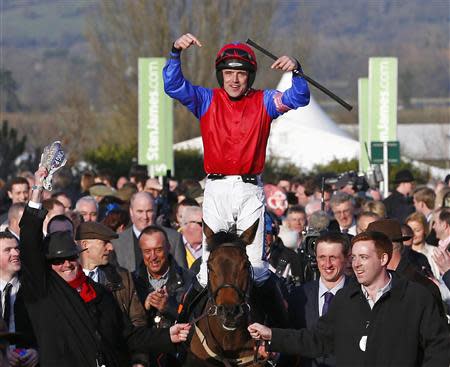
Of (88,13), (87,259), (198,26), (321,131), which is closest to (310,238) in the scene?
(87,259)

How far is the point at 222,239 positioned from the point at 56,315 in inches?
51.8

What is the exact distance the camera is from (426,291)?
27.3 ft

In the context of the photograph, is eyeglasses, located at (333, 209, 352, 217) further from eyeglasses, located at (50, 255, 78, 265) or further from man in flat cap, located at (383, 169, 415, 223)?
eyeglasses, located at (50, 255, 78, 265)

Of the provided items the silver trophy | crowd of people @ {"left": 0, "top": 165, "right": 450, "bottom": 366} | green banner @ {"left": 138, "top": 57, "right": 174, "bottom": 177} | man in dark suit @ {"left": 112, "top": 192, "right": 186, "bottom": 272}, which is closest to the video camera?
crowd of people @ {"left": 0, "top": 165, "right": 450, "bottom": 366}

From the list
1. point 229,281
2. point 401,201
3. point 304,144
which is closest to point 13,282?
point 229,281

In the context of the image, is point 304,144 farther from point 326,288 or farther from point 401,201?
point 326,288

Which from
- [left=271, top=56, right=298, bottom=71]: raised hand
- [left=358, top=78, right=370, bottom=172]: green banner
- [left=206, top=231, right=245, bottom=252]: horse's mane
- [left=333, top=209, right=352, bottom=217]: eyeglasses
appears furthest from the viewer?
[left=358, top=78, right=370, bottom=172]: green banner

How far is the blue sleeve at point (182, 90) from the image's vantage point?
943cm

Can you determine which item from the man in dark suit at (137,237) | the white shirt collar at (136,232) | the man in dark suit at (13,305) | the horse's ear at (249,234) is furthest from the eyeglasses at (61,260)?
the white shirt collar at (136,232)

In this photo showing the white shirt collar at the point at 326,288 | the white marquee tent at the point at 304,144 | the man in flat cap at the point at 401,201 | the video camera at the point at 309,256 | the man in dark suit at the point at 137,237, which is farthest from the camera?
the white marquee tent at the point at 304,144

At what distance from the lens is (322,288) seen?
10117mm

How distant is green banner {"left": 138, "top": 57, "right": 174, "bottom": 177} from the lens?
23234 mm

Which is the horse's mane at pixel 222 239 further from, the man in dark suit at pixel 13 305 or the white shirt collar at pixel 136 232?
the white shirt collar at pixel 136 232

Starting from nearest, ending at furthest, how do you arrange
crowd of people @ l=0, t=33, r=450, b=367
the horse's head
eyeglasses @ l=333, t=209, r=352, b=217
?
crowd of people @ l=0, t=33, r=450, b=367, the horse's head, eyeglasses @ l=333, t=209, r=352, b=217
